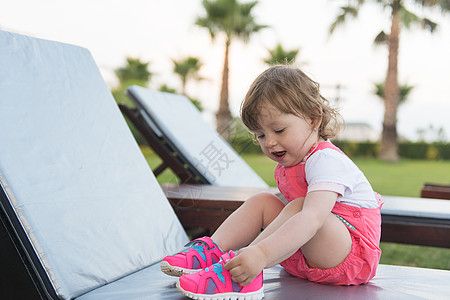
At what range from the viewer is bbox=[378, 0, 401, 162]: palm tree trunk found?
593 inches

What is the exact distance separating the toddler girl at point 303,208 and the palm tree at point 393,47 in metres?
14.8

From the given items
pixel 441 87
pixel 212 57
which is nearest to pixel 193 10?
pixel 212 57

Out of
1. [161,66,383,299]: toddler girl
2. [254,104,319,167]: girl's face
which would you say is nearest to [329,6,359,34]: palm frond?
[161,66,383,299]: toddler girl

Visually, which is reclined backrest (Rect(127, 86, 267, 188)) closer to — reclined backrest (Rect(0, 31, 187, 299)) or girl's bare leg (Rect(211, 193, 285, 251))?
reclined backrest (Rect(0, 31, 187, 299))

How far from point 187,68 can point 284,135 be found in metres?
24.3

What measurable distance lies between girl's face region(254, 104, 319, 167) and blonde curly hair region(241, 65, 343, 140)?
2cm

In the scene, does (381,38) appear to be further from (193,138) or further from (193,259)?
(193,259)

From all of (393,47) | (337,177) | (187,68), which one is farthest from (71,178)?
(187,68)

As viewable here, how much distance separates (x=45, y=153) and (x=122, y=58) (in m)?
26.3

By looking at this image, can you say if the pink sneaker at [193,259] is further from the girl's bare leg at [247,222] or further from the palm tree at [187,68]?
the palm tree at [187,68]

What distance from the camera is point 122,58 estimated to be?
2667 cm

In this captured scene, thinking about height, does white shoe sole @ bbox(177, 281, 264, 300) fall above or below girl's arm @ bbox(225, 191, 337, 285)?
below

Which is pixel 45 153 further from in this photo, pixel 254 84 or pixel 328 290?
pixel 328 290

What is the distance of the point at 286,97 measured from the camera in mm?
1424
